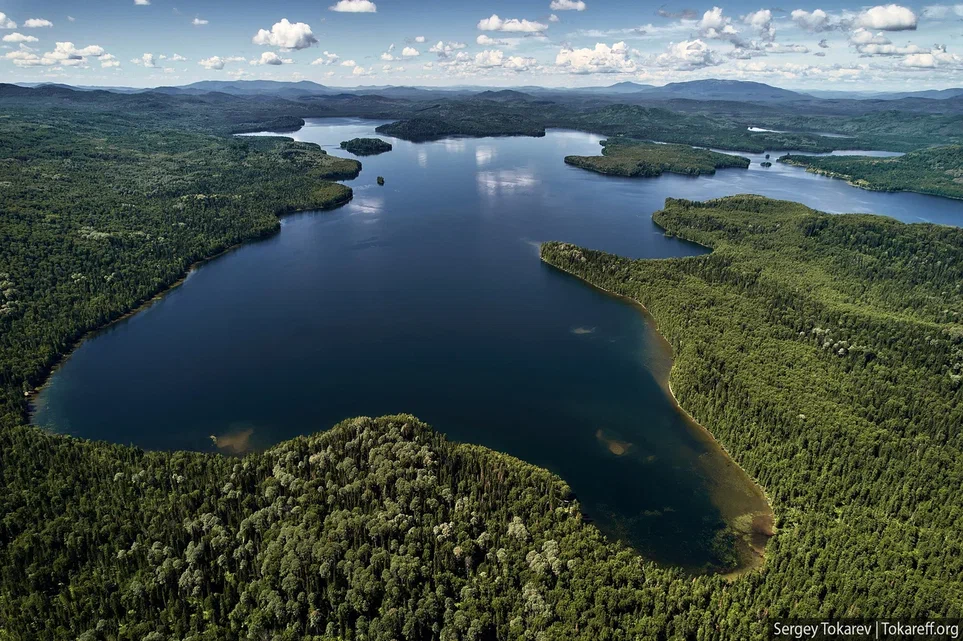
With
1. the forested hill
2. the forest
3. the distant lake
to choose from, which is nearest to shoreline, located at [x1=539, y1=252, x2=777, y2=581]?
the distant lake

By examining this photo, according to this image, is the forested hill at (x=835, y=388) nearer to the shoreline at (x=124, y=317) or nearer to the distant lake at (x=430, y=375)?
the distant lake at (x=430, y=375)

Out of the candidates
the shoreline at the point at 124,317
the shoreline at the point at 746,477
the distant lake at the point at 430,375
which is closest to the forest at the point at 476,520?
the shoreline at the point at 124,317

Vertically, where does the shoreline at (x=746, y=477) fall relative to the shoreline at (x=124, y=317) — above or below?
below

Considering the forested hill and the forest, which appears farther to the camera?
the forested hill

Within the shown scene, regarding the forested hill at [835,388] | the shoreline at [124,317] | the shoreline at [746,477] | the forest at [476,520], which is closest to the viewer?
the forest at [476,520]

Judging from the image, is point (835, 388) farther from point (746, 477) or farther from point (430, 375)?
point (430, 375)

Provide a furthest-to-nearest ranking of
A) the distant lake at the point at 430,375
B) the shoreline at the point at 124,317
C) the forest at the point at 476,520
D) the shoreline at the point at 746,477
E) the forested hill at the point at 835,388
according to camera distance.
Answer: the shoreline at the point at 124,317 < the distant lake at the point at 430,375 < the shoreline at the point at 746,477 < the forested hill at the point at 835,388 < the forest at the point at 476,520

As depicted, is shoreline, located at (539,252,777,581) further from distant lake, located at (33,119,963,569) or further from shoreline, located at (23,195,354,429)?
shoreline, located at (23,195,354,429)
